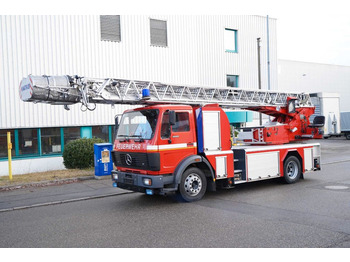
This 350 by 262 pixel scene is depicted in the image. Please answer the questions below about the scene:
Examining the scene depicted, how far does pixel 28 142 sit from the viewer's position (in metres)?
16.3

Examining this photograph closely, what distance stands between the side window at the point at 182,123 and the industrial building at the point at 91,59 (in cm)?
530

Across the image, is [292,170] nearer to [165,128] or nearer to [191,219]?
[165,128]

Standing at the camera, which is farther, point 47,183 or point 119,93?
point 47,183

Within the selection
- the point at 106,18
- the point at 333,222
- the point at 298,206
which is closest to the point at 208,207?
the point at 298,206

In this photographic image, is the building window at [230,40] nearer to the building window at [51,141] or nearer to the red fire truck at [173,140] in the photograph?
the building window at [51,141]

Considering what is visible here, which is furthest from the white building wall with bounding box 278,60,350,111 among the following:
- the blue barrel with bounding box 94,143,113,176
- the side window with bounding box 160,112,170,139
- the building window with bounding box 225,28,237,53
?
the side window with bounding box 160,112,170,139

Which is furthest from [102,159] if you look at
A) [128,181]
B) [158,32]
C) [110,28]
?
[158,32]

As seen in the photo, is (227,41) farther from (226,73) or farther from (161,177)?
(161,177)

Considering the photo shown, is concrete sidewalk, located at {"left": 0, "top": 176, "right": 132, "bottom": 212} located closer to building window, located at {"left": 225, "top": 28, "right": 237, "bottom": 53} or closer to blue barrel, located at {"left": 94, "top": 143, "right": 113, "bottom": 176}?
blue barrel, located at {"left": 94, "top": 143, "right": 113, "bottom": 176}

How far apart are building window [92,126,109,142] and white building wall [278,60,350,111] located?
24.0 metres

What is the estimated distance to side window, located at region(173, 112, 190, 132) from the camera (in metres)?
8.70

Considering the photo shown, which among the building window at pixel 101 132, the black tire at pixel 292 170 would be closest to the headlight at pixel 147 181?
the black tire at pixel 292 170

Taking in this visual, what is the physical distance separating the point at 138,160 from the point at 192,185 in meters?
1.51

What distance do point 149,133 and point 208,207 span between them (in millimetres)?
2247
